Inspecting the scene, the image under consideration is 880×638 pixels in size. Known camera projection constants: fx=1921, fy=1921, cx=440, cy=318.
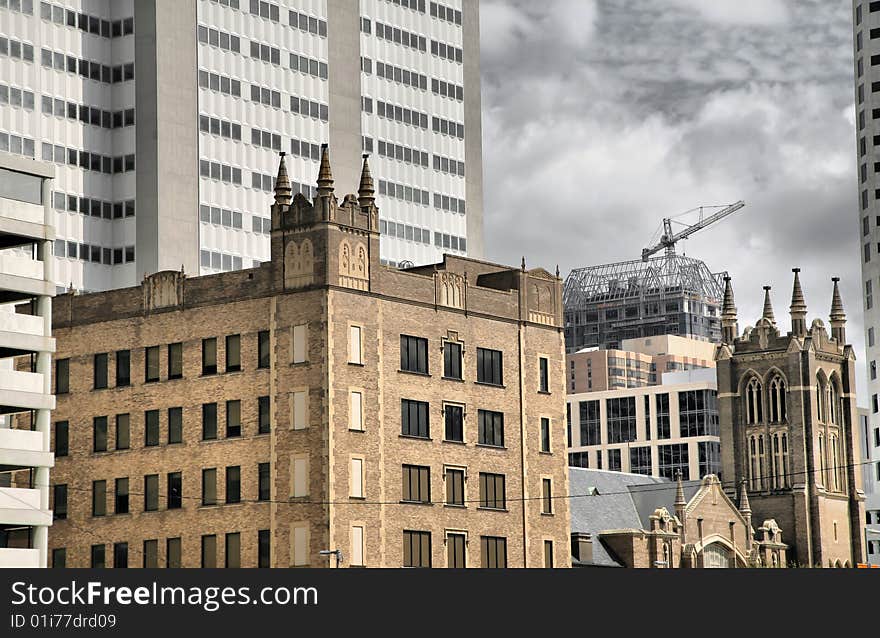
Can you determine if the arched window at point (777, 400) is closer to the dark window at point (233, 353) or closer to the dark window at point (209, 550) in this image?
the dark window at point (233, 353)

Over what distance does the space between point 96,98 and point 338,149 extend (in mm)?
25025

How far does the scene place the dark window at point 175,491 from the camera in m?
116

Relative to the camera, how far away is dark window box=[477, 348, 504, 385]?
121438mm

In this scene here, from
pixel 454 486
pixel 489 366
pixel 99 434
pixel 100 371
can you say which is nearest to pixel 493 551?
pixel 454 486

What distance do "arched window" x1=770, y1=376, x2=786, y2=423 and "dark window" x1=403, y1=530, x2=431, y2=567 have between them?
66.0 meters

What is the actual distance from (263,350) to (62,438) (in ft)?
53.8

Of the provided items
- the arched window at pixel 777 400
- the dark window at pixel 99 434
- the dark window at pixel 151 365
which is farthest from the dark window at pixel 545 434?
the arched window at pixel 777 400

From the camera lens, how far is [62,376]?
122188mm

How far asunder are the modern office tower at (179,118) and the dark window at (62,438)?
4387 centimetres

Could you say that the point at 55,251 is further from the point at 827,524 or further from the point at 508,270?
the point at 827,524

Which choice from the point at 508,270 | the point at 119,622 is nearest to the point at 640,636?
the point at 119,622

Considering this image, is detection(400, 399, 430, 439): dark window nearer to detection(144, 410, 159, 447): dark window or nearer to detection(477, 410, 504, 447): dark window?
detection(477, 410, 504, 447): dark window

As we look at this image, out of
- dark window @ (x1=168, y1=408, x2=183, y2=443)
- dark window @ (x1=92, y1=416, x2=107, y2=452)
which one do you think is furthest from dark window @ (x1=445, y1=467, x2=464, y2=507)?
dark window @ (x1=92, y1=416, x2=107, y2=452)

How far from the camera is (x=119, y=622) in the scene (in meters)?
58.2
